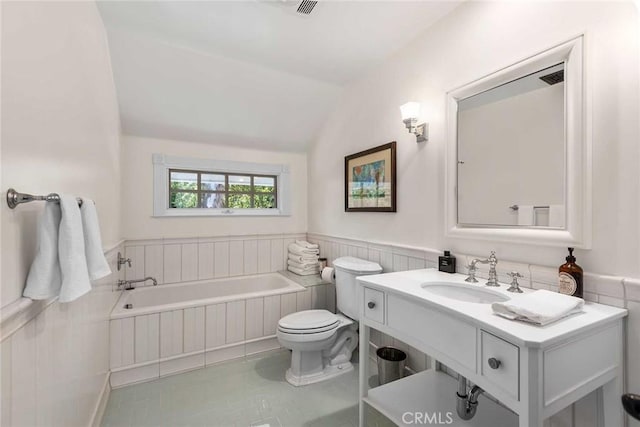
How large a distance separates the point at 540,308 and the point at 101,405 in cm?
231

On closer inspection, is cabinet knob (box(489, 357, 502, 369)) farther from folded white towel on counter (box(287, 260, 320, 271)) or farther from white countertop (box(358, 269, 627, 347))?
folded white towel on counter (box(287, 260, 320, 271))

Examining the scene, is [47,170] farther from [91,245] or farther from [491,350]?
[491,350]

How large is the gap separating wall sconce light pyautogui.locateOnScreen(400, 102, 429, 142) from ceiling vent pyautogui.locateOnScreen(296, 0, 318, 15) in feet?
2.72

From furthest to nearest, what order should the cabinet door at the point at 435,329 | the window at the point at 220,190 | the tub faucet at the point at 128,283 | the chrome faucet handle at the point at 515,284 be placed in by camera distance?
the window at the point at 220,190 < the tub faucet at the point at 128,283 < the chrome faucet handle at the point at 515,284 < the cabinet door at the point at 435,329

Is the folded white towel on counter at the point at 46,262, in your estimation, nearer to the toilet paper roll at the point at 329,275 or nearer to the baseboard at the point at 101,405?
the baseboard at the point at 101,405

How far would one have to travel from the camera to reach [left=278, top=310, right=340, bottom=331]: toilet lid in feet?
6.75

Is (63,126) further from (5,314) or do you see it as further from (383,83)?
(383,83)

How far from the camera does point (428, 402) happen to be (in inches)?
60.6

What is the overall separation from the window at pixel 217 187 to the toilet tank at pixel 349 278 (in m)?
1.29

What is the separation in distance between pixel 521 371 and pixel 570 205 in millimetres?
762

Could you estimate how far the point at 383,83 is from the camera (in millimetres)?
2326

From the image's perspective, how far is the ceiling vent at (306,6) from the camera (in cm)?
170

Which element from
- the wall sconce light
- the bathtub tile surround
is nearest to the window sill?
the bathtub tile surround

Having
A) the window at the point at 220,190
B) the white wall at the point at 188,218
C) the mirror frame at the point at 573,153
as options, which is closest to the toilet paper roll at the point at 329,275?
the white wall at the point at 188,218
